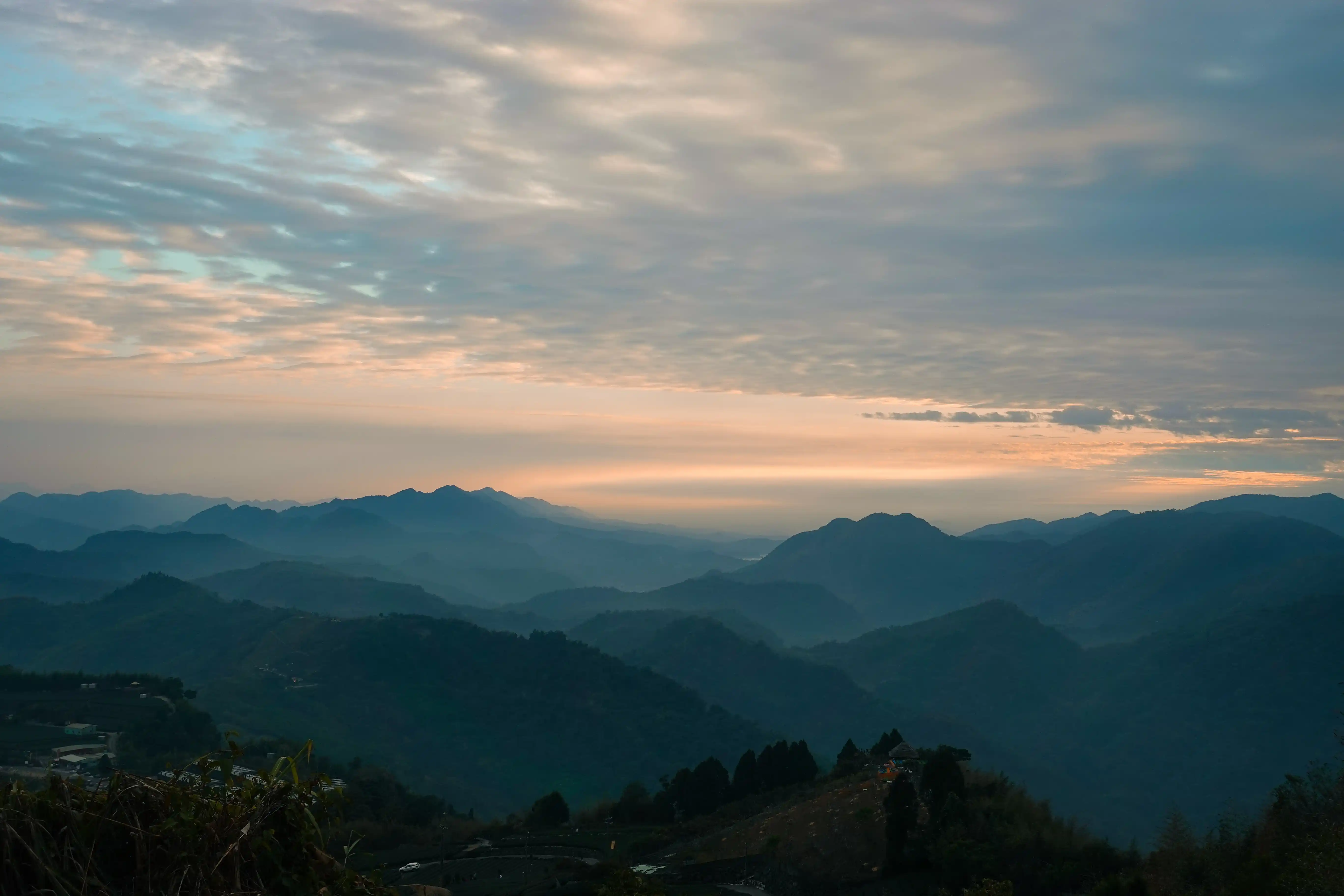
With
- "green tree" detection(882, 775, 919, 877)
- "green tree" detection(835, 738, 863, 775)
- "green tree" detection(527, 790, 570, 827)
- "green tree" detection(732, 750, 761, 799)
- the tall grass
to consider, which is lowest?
"green tree" detection(527, 790, 570, 827)

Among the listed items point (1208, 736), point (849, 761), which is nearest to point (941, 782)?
point (849, 761)

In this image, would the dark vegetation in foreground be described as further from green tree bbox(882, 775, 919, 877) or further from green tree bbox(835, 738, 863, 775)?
green tree bbox(835, 738, 863, 775)

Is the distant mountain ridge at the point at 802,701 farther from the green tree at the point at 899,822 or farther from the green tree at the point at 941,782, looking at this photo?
the green tree at the point at 899,822

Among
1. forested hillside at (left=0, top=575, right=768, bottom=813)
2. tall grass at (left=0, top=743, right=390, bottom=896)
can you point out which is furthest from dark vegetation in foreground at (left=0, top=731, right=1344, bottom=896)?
forested hillside at (left=0, top=575, right=768, bottom=813)

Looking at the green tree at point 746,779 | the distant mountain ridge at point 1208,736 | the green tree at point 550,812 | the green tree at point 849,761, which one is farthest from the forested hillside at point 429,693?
the distant mountain ridge at point 1208,736

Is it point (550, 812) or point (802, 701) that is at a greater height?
point (550, 812)

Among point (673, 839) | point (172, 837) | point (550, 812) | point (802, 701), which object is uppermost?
point (172, 837)

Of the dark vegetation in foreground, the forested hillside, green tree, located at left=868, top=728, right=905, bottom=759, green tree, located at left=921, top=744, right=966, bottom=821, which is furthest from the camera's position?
the forested hillside

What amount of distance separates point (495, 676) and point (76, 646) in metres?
87.3

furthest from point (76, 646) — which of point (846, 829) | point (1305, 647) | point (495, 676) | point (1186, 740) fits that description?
point (1305, 647)

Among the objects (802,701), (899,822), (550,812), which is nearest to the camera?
(899,822)

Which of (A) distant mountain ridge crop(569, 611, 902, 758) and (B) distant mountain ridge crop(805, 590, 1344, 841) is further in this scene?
(A) distant mountain ridge crop(569, 611, 902, 758)

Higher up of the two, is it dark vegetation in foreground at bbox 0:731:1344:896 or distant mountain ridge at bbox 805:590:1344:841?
dark vegetation in foreground at bbox 0:731:1344:896

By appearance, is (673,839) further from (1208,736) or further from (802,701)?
(1208,736)
